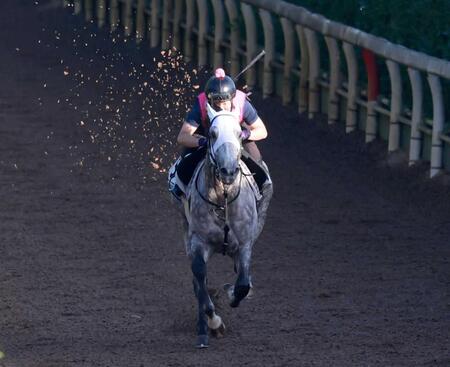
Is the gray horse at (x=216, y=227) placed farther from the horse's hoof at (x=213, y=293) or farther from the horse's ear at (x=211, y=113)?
the horse's hoof at (x=213, y=293)

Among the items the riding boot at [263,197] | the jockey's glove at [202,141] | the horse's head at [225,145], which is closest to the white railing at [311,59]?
the riding boot at [263,197]

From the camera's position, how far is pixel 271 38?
60.0 feet

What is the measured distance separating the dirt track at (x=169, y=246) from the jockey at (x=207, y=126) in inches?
44.3

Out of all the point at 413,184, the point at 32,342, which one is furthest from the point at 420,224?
the point at 32,342

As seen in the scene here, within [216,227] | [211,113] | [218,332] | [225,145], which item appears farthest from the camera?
[218,332]

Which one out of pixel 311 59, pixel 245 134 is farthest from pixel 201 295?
pixel 311 59

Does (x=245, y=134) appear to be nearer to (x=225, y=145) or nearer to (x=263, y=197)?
(x=225, y=145)

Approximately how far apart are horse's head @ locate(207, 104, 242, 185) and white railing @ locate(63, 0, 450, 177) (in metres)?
4.95

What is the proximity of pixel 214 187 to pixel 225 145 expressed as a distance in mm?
694

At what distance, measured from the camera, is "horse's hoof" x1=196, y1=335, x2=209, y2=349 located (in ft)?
34.5

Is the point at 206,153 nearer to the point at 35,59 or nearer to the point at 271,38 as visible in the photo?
the point at 271,38

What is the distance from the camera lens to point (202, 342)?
1052cm

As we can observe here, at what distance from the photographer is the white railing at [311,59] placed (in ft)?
49.9

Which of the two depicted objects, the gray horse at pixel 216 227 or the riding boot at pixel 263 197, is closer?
the gray horse at pixel 216 227
